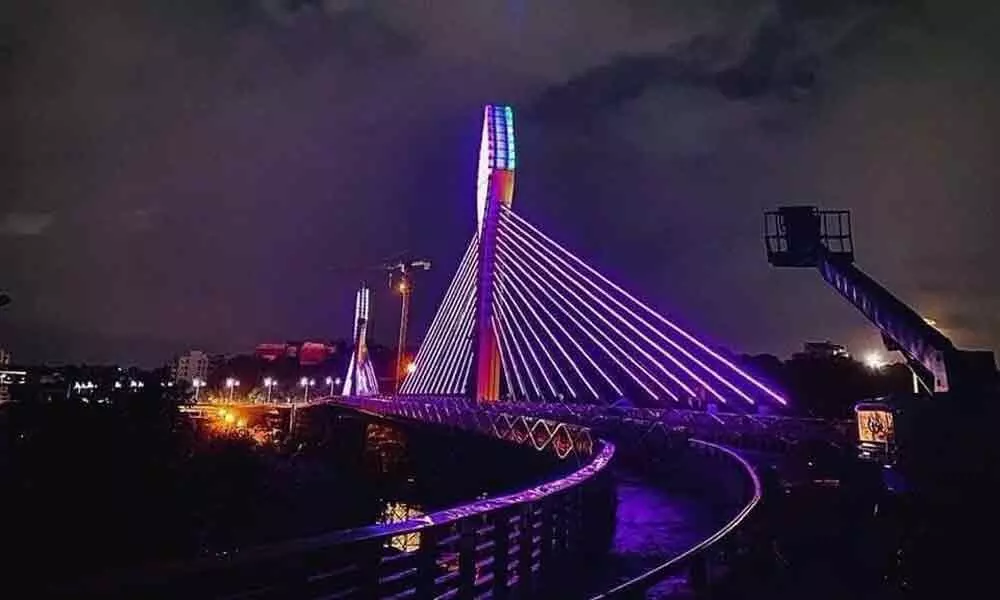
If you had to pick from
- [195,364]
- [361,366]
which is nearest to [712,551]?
[361,366]

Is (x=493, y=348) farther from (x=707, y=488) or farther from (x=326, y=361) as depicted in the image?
(x=326, y=361)

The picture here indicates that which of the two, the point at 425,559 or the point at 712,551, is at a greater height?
the point at 425,559

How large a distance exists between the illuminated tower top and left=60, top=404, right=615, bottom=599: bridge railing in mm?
32059

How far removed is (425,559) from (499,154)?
3555cm

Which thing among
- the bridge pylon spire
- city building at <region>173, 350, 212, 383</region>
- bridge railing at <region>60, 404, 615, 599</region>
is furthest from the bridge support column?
city building at <region>173, 350, 212, 383</region>

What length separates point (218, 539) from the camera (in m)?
14.3

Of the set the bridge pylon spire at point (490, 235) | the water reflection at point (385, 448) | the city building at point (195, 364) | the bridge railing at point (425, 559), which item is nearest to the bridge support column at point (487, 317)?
the bridge pylon spire at point (490, 235)

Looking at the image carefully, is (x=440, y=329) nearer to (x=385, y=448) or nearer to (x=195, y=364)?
(x=385, y=448)

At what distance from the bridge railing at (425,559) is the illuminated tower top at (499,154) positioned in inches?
1262

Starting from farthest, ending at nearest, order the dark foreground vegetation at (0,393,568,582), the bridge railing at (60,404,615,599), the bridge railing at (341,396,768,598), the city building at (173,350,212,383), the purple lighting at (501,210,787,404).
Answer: the city building at (173,350,212,383) → the purple lighting at (501,210,787,404) → the dark foreground vegetation at (0,393,568,582) → the bridge railing at (341,396,768,598) → the bridge railing at (60,404,615,599)

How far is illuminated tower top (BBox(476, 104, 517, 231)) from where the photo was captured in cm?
3831

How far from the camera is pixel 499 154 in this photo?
38.3 metres

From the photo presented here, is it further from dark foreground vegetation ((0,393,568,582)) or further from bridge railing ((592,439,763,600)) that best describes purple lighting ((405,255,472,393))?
bridge railing ((592,439,763,600))

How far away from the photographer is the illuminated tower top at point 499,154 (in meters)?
38.3
